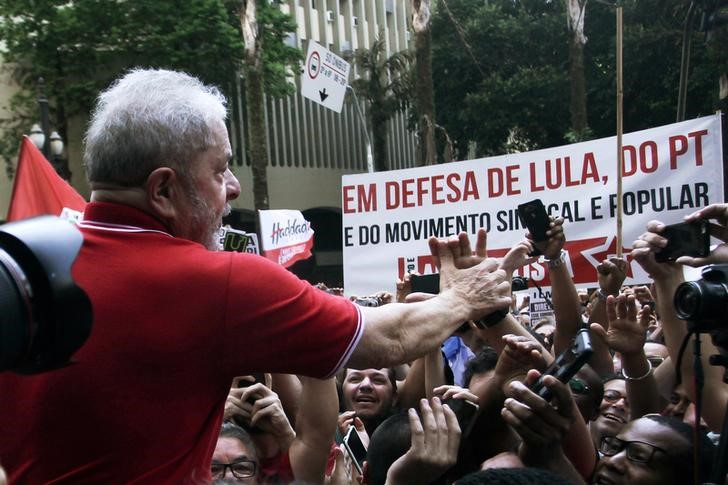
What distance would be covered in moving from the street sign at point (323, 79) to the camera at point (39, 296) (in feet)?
35.6

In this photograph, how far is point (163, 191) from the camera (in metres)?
2.16

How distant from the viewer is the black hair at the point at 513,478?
189cm

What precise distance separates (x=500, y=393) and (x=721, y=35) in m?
7.78

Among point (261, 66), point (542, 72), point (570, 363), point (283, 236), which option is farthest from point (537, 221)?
point (542, 72)

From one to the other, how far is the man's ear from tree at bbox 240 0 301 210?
1733cm

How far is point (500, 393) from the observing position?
3.03 m

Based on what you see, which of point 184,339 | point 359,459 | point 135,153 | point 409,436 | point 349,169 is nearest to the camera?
point 184,339

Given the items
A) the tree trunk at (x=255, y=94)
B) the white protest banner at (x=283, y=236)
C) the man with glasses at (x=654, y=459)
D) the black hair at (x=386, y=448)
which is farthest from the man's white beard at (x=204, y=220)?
the tree trunk at (x=255, y=94)

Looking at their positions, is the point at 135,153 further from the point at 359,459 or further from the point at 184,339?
the point at 359,459

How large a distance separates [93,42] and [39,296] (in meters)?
22.3

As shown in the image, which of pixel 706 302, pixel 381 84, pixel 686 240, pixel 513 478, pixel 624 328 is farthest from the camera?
pixel 381 84

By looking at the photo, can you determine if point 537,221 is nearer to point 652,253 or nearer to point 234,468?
point 652,253

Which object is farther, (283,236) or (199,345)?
(283,236)

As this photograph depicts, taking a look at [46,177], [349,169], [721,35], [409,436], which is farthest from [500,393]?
[349,169]
